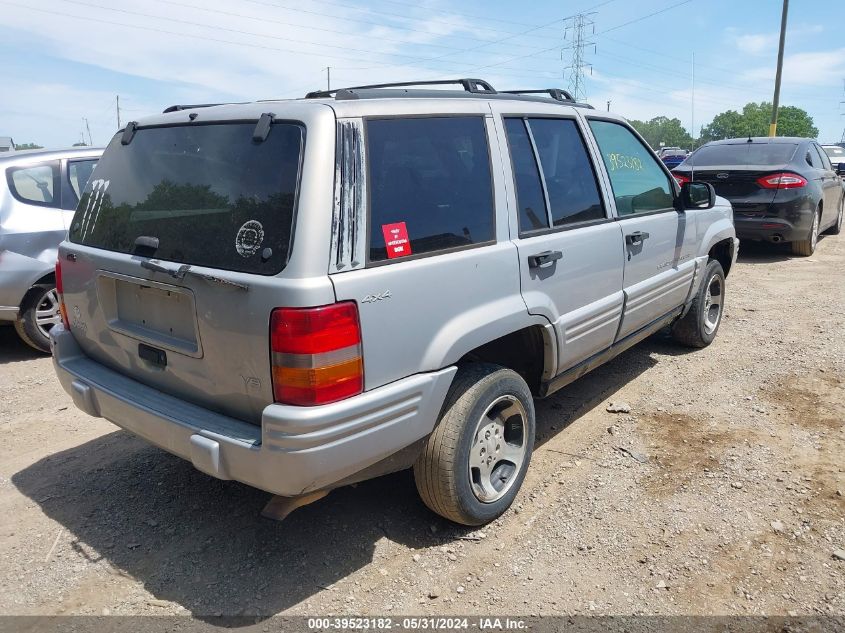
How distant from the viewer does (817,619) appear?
2.48m

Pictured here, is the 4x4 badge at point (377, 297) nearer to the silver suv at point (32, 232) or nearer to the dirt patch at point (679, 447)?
the dirt patch at point (679, 447)

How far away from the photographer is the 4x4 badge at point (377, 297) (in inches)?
92.7

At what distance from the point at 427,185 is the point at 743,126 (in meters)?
108

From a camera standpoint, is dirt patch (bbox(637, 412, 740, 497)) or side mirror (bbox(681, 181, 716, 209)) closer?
dirt patch (bbox(637, 412, 740, 497))

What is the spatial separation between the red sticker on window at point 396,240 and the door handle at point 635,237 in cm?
188

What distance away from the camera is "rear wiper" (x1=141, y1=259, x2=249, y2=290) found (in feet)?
7.66

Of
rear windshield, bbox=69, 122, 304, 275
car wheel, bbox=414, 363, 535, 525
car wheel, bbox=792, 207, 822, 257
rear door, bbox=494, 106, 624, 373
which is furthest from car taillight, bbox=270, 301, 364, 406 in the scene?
car wheel, bbox=792, 207, 822, 257

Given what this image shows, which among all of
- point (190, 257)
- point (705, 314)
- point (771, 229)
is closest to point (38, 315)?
point (190, 257)

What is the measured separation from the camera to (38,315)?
18.3 ft

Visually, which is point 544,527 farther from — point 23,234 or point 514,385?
point 23,234

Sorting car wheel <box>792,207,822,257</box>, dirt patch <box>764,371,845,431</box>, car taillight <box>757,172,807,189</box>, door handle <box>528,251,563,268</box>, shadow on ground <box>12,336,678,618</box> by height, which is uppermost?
car taillight <box>757,172,807,189</box>

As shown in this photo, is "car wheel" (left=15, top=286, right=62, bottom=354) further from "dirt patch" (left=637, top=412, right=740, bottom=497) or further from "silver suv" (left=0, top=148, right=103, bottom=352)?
"dirt patch" (left=637, top=412, right=740, bottom=497)

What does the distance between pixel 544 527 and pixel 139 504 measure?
6.80 ft

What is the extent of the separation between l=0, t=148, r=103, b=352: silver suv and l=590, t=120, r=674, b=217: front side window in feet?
14.9
